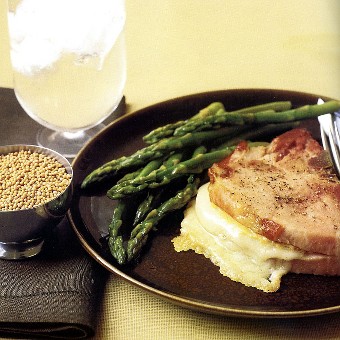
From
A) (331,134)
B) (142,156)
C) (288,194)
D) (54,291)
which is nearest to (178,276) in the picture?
(54,291)

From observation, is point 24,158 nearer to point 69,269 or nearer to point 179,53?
point 69,269

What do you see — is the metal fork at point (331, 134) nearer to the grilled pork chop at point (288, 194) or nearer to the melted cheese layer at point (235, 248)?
the grilled pork chop at point (288, 194)

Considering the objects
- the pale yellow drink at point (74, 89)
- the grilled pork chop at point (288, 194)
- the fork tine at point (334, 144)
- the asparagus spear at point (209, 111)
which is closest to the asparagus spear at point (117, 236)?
the grilled pork chop at point (288, 194)

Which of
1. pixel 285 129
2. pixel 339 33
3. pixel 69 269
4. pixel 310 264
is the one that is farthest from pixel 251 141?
pixel 339 33

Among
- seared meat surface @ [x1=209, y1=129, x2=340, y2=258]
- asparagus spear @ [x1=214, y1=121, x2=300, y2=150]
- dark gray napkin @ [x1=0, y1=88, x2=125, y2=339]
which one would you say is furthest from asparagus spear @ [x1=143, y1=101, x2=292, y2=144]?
dark gray napkin @ [x1=0, y1=88, x2=125, y2=339]

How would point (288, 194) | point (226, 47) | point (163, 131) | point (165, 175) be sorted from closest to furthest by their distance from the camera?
1. point (288, 194)
2. point (165, 175)
3. point (163, 131)
4. point (226, 47)

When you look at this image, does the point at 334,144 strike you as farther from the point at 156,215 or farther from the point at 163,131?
the point at 156,215
